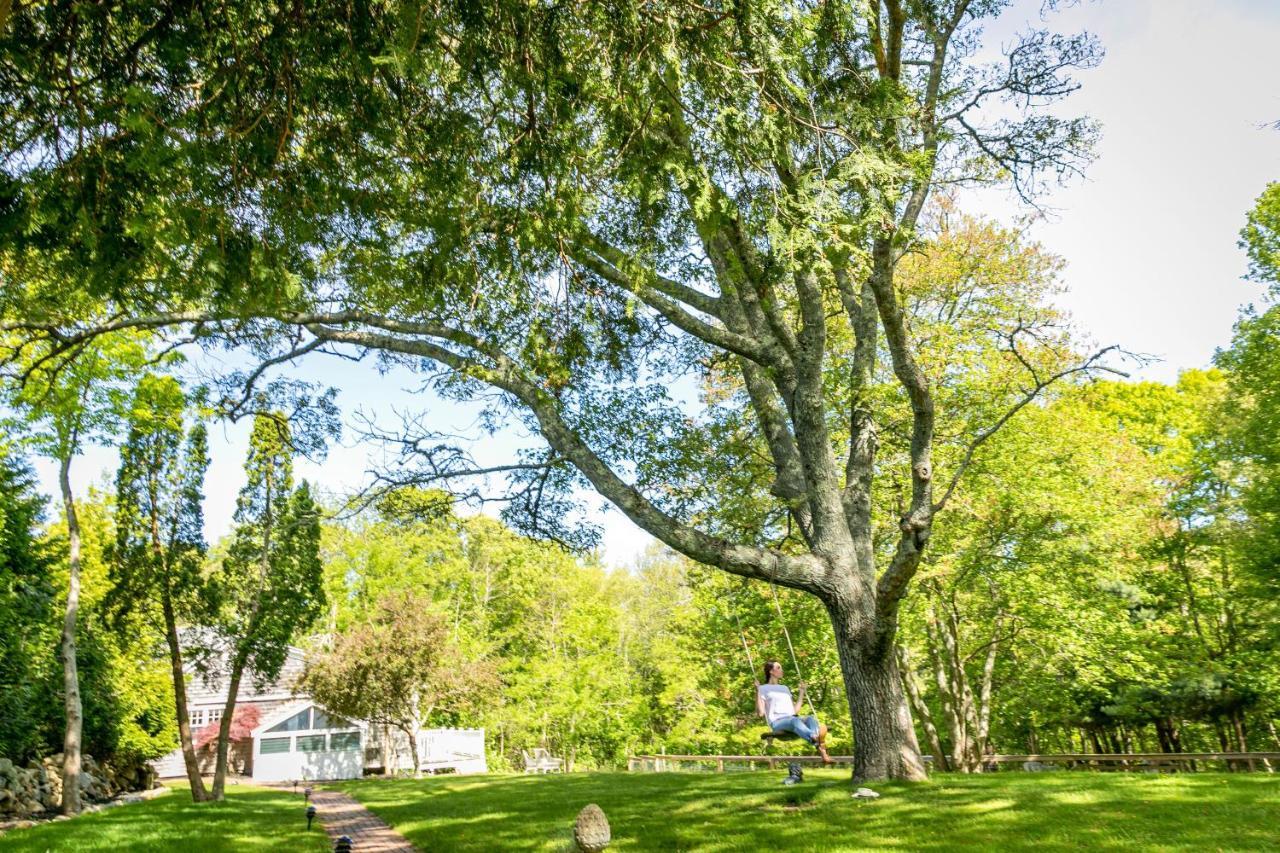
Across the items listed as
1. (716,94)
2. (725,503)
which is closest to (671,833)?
(725,503)

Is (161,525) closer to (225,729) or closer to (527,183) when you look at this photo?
(225,729)

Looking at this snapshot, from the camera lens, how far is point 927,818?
7.63m

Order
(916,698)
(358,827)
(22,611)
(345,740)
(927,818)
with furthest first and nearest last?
(345,740) → (916,698) → (22,611) → (358,827) → (927,818)

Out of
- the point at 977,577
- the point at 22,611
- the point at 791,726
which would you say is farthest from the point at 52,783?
the point at 977,577

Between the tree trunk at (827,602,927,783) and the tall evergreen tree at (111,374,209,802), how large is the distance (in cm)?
1427

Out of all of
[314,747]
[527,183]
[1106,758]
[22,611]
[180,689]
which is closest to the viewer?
[527,183]

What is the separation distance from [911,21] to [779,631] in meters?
13.6

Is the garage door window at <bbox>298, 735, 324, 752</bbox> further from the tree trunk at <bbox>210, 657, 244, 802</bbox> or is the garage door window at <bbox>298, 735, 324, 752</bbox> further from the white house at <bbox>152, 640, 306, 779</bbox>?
the tree trunk at <bbox>210, 657, 244, 802</bbox>

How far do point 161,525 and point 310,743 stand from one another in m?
21.1

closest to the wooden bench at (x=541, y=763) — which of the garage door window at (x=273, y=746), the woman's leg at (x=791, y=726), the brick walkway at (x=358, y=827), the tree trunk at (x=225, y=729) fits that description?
the garage door window at (x=273, y=746)

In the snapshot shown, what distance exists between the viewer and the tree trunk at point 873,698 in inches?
360

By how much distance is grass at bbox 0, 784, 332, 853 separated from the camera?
918cm

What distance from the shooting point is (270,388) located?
10.1 m

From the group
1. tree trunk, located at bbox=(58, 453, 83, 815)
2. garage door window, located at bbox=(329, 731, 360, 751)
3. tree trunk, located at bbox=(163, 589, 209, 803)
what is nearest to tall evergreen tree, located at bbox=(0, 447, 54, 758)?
tree trunk, located at bbox=(58, 453, 83, 815)
